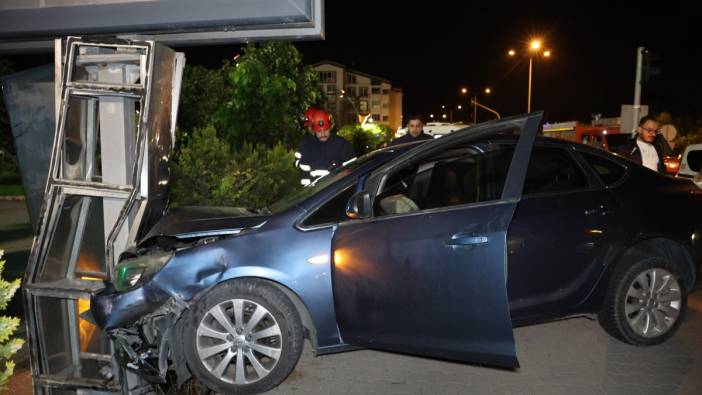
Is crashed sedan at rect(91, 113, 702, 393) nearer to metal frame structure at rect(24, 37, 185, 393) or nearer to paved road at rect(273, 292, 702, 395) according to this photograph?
metal frame structure at rect(24, 37, 185, 393)

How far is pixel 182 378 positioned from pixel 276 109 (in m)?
6.07

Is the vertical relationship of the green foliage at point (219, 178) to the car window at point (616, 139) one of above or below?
below

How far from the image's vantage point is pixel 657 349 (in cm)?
458

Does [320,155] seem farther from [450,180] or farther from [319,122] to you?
[450,180]

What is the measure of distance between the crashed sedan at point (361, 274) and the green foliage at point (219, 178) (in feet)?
6.52

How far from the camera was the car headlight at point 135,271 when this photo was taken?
3717 mm

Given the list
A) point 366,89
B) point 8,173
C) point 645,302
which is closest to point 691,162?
point 645,302

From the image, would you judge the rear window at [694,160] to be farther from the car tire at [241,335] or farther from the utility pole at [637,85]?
the car tire at [241,335]

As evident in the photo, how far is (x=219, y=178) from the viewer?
6.37 meters

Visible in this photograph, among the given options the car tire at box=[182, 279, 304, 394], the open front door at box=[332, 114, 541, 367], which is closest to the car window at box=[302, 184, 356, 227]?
→ the open front door at box=[332, 114, 541, 367]

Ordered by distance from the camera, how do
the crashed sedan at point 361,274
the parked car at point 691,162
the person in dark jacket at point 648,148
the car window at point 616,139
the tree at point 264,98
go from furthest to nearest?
the car window at point 616,139 < the parked car at point 691,162 < the tree at point 264,98 < the person in dark jacket at point 648,148 < the crashed sedan at point 361,274

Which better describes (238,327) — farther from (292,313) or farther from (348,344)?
(348,344)

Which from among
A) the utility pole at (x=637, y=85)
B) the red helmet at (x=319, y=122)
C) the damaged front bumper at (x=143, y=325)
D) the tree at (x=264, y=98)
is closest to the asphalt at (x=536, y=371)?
the damaged front bumper at (x=143, y=325)

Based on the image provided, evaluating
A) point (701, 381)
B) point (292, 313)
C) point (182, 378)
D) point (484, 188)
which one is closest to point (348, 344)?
point (292, 313)
